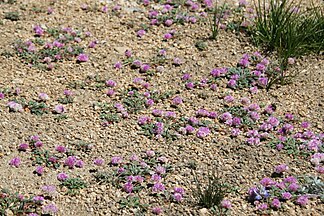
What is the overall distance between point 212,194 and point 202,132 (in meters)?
0.92

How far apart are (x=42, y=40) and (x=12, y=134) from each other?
1842 millimetres

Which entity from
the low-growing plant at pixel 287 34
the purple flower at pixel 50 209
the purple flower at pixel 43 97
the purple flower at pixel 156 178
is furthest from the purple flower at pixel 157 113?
the purple flower at pixel 50 209

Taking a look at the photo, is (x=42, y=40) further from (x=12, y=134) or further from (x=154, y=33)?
(x=12, y=134)

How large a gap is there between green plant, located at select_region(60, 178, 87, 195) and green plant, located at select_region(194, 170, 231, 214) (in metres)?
0.97

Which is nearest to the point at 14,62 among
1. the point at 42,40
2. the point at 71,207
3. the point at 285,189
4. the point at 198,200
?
the point at 42,40

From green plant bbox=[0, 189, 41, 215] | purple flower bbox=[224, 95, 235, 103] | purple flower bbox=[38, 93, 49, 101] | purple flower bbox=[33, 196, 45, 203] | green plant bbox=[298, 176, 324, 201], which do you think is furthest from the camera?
purple flower bbox=[224, 95, 235, 103]

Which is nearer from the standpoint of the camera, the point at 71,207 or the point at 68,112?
the point at 71,207

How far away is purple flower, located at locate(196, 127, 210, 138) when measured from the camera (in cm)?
586

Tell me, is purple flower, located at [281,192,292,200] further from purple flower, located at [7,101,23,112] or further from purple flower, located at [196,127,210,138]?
purple flower, located at [7,101,23,112]

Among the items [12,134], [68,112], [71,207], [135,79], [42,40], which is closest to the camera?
[71,207]

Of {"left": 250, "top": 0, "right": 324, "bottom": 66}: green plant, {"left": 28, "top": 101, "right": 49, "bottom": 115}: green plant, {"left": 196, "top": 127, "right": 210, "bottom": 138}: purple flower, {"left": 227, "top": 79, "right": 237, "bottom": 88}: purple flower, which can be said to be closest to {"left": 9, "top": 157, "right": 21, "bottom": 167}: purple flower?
{"left": 28, "top": 101, "right": 49, "bottom": 115}: green plant

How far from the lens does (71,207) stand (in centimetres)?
503

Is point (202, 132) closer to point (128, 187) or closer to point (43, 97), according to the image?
point (128, 187)

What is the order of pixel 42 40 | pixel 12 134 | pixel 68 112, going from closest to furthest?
pixel 12 134 → pixel 68 112 → pixel 42 40
